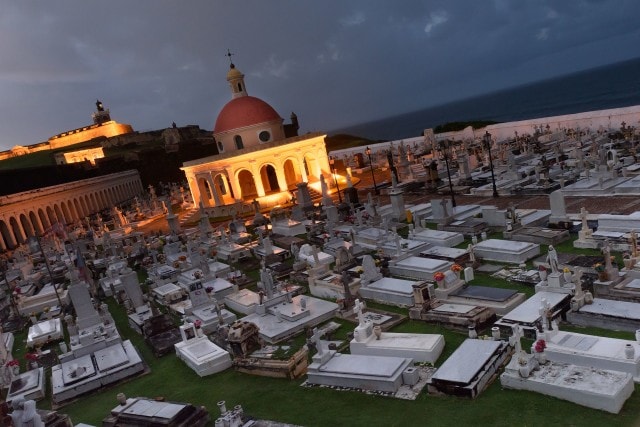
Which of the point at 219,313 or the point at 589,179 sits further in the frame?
the point at 589,179

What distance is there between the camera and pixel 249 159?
33.1 metres

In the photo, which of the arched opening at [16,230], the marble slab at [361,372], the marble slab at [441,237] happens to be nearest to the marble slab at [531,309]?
the marble slab at [361,372]

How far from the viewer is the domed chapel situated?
109 ft

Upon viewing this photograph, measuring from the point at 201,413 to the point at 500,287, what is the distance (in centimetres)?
723

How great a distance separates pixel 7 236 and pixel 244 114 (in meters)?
23.0

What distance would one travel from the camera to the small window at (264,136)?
118 feet

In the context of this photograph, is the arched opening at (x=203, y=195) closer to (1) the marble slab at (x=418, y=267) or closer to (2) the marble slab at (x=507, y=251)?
(1) the marble slab at (x=418, y=267)

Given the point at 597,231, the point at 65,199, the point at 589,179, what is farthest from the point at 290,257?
the point at 65,199

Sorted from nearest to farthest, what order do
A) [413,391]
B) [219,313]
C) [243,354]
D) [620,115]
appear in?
1. [413,391]
2. [243,354]
3. [219,313]
4. [620,115]

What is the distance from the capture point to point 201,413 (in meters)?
8.33

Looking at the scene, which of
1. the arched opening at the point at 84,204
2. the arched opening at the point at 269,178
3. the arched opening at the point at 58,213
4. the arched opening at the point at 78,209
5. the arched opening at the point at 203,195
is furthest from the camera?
the arched opening at the point at 84,204

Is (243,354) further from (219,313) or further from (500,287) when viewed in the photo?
(500,287)

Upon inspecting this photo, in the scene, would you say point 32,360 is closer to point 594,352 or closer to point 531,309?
point 531,309

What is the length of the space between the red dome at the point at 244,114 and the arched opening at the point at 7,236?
1962cm
